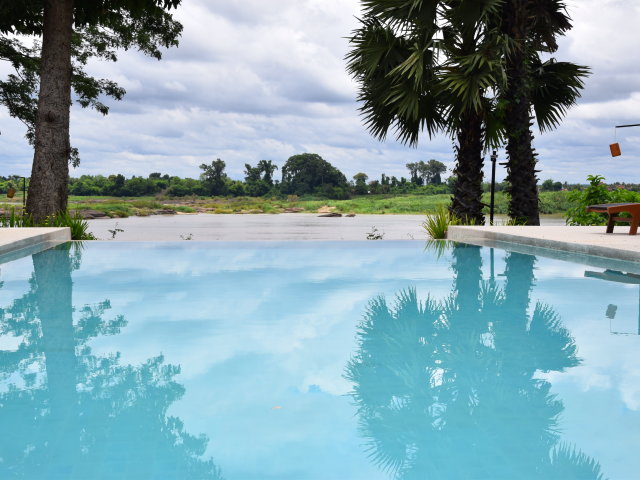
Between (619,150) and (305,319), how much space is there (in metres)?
14.0

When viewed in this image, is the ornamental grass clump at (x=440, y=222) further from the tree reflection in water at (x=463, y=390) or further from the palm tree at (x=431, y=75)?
the tree reflection in water at (x=463, y=390)

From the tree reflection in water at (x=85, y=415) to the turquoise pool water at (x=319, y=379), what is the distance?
1cm

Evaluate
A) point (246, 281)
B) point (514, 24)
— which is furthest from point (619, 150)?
point (246, 281)

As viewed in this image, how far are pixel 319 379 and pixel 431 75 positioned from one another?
495 inches

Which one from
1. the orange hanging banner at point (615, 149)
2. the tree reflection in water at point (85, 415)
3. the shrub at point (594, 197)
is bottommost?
the tree reflection in water at point (85, 415)

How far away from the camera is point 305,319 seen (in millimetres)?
5637

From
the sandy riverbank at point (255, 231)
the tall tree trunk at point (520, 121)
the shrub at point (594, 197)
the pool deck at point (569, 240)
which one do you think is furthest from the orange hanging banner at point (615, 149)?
the sandy riverbank at point (255, 231)

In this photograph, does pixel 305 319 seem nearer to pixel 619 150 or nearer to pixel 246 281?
pixel 246 281

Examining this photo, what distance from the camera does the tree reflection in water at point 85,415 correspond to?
103 inches

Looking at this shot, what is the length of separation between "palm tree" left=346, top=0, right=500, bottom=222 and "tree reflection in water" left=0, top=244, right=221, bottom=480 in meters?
11.3

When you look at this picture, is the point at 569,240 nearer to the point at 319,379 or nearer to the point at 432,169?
the point at 319,379

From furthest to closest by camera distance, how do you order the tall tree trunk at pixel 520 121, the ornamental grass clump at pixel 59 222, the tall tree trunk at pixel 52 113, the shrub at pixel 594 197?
the shrub at pixel 594 197
the tall tree trunk at pixel 520 121
the tall tree trunk at pixel 52 113
the ornamental grass clump at pixel 59 222

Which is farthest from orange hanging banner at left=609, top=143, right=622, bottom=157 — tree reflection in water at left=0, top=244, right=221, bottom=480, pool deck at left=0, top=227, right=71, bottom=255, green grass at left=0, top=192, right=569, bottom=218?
green grass at left=0, top=192, right=569, bottom=218

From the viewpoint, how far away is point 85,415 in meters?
3.20
